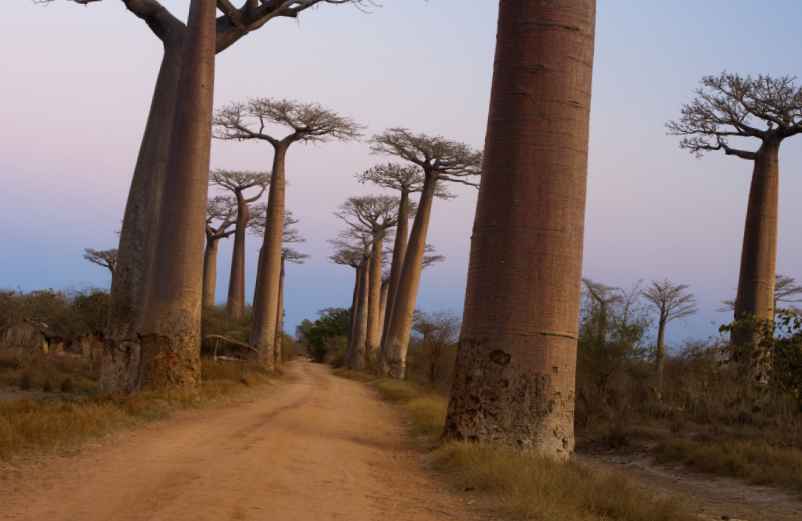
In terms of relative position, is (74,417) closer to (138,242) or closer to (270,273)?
(138,242)

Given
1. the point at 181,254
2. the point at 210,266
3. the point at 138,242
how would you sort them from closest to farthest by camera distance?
1. the point at 181,254
2. the point at 138,242
3. the point at 210,266

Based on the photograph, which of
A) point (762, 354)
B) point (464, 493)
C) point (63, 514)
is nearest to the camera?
point (63, 514)

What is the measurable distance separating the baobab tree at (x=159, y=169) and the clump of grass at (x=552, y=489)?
4.96 m

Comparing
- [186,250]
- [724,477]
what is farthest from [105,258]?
[724,477]

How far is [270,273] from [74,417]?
14.0m

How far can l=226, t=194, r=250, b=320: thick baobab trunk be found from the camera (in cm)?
2962

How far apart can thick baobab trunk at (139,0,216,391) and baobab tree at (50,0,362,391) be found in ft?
0.05

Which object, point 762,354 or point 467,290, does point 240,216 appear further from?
point 467,290

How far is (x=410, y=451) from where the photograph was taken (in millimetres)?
6434

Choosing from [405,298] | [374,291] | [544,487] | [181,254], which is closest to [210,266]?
[374,291]

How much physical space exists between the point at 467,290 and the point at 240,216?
79.7ft

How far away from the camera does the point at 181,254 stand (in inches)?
362

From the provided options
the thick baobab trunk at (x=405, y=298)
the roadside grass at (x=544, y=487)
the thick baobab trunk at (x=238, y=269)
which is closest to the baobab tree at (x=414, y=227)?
the thick baobab trunk at (x=405, y=298)

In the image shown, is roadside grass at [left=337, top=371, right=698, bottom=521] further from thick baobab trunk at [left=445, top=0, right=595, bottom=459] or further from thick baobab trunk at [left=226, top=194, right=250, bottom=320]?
thick baobab trunk at [left=226, top=194, right=250, bottom=320]
